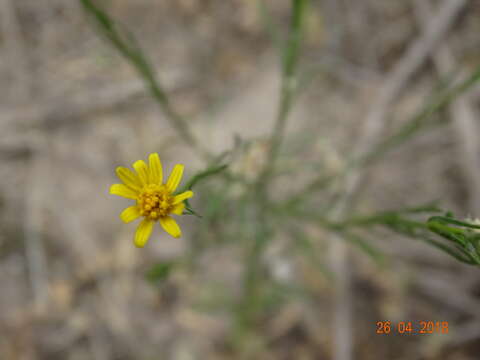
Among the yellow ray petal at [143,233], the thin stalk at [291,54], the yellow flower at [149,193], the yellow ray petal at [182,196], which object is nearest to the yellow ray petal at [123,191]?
the yellow flower at [149,193]

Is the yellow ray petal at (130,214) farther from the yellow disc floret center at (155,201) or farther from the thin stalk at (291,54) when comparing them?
the thin stalk at (291,54)

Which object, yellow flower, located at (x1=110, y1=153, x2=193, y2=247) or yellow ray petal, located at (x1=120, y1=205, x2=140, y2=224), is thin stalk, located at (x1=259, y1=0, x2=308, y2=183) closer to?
yellow flower, located at (x1=110, y1=153, x2=193, y2=247)

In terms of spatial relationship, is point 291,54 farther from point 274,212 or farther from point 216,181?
point 216,181

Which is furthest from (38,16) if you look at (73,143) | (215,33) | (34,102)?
(215,33)
